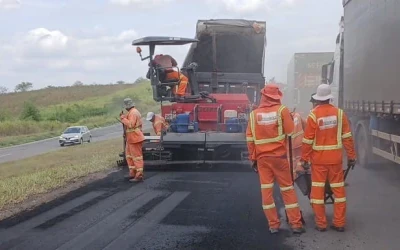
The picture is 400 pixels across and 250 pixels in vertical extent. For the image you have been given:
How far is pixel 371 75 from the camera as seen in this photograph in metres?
10.8

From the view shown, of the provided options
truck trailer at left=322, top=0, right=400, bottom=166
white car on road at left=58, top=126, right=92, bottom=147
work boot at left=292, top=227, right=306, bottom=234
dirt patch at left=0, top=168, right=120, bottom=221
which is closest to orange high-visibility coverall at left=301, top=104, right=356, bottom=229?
work boot at left=292, top=227, right=306, bottom=234

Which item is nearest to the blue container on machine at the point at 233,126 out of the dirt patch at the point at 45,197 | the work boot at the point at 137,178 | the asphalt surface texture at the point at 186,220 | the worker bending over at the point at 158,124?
the worker bending over at the point at 158,124

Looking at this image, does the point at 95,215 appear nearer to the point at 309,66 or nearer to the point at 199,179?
the point at 199,179

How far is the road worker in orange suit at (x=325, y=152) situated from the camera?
252 inches

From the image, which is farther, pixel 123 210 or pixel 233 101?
pixel 233 101

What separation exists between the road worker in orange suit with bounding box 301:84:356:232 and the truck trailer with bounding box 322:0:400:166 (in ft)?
9.33

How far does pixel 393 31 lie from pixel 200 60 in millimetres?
6037

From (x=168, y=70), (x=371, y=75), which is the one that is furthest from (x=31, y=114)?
(x=371, y=75)

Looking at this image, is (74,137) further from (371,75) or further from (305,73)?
(371,75)

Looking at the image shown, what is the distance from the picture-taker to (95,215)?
7.39m

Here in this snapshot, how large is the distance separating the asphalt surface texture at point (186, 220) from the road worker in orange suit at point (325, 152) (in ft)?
0.90

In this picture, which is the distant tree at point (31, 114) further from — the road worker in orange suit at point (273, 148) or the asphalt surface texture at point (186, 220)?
the road worker in orange suit at point (273, 148)

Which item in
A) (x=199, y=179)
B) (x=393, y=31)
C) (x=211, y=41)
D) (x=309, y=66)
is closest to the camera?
(x=393, y=31)

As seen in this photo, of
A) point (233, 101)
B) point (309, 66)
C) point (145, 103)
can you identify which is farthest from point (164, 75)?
point (145, 103)
